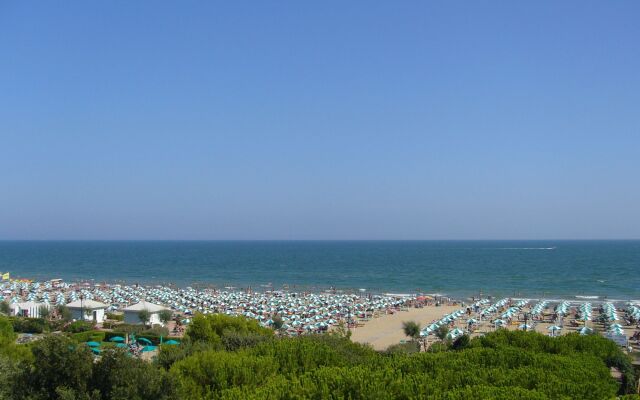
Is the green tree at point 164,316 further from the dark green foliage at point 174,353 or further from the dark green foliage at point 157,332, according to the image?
the dark green foliage at point 174,353

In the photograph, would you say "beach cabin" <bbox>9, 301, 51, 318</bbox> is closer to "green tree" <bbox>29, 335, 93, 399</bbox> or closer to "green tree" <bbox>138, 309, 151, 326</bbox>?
"green tree" <bbox>138, 309, 151, 326</bbox>

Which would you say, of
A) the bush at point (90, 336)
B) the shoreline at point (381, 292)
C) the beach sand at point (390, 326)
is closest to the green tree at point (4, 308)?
the bush at point (90, 336)

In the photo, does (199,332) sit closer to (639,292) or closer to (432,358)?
(432,358)

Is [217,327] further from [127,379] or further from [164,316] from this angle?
[164,316]

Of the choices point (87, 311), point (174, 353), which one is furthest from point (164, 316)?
point (174, 353)

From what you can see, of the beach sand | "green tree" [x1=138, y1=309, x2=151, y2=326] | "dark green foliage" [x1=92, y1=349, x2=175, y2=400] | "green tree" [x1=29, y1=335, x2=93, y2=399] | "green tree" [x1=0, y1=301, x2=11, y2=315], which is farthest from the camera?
"green tree" [x1=0, y1=301, x2=11, y2=315]

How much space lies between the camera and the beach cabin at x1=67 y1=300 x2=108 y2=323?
31.3 m

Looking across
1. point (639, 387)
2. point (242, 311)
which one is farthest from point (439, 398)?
point (242, 311)

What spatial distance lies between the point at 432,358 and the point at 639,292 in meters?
51.5

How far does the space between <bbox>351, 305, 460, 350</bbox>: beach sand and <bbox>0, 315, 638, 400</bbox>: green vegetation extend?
13.2 meters

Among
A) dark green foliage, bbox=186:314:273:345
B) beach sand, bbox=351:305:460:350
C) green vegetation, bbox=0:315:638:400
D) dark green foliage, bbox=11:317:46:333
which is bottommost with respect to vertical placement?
beach sand, bbox=351:305:460:350

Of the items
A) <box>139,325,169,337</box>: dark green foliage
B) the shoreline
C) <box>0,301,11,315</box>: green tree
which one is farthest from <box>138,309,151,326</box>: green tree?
the shoreline

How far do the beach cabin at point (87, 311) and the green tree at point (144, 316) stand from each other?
3396 millimetres

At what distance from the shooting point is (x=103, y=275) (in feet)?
243
